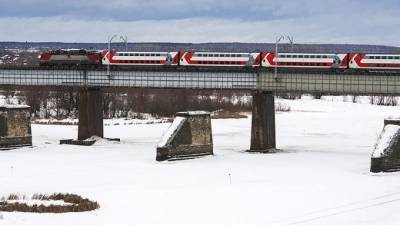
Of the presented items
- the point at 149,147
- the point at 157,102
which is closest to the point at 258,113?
the point at 149,147

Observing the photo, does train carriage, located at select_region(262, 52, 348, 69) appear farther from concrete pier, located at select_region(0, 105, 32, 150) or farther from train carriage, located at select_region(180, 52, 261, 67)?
concrete pier, located at select_region(0, 105, 32, 150)

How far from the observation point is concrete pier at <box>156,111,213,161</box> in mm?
48750

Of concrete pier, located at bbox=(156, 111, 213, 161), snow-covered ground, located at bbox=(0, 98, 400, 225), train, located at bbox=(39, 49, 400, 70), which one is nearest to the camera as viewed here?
snow-covered ground, located at bbox=(0, 98, 400, 225)

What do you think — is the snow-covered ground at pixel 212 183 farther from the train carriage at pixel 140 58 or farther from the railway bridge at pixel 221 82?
the train carriage at pixel 140 58

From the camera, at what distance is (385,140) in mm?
41875

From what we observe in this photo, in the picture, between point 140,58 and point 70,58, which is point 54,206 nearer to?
point 140,58

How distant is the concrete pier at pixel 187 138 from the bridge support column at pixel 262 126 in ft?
18.6

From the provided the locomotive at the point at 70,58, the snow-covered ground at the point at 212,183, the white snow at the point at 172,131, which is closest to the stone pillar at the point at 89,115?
the snow-covered ground at the point at 212,183

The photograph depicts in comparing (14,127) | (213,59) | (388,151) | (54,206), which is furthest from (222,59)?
(54,206)

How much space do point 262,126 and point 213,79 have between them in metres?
7.00

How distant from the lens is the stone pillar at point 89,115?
65125mm

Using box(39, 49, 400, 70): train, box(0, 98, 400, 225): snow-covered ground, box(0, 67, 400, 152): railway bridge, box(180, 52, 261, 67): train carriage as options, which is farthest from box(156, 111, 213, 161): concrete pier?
box(180, 52, 261, 67): train carriage

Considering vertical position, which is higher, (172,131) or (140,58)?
(140,58)

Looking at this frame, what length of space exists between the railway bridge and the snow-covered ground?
311 cm
